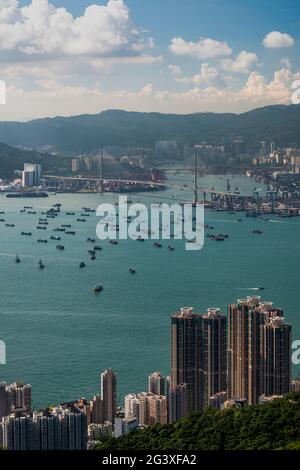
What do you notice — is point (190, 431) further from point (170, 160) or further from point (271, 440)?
point (170, 160)

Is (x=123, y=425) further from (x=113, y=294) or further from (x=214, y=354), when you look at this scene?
(x=113, y=294)

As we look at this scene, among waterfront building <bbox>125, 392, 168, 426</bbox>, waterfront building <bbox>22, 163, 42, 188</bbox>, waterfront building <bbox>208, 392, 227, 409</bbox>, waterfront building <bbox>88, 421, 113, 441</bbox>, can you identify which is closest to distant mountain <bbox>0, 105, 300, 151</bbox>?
waterfront building <bbox>22, 163, 42, 188</bbox>

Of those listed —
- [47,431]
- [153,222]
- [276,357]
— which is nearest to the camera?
[47,431]

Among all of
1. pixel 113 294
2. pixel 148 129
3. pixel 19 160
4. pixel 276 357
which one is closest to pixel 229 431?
pixel 276 357

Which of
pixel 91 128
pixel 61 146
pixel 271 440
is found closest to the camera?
pixel 271 440

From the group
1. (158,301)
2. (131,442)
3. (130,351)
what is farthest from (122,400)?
(158,301)

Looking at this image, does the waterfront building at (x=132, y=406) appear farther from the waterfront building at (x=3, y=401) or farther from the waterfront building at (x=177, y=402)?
the waterfront building at (x=3, y=401)

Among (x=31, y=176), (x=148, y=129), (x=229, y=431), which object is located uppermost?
(x=148, y=129)
